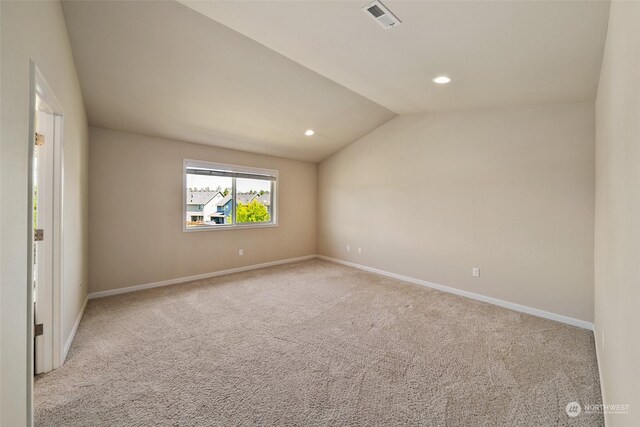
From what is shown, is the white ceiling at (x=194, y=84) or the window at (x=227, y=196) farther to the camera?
the window at (x=227, y=196)

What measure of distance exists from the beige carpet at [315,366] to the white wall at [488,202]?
1.88 feet

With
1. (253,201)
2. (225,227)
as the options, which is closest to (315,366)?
(225,227)

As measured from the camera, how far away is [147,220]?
4148 millimetres

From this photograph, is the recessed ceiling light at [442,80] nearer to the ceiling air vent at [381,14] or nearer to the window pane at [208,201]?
the ceiling air vent at [381,14]

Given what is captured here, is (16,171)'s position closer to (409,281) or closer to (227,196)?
(227,196)

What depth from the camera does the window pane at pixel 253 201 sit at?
5316mm

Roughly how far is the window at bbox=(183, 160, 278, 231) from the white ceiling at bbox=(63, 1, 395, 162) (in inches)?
19.5

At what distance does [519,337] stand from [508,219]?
1465mm

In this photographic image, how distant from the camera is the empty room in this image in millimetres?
1610

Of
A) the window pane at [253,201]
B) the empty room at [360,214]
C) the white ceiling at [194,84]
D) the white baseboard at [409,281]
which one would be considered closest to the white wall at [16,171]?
the empty room at [360,214]

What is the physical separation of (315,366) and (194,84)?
312cm

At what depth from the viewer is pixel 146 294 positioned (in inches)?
154

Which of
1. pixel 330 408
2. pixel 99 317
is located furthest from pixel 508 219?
pixel 99 317

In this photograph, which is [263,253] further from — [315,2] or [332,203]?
[315,2]
